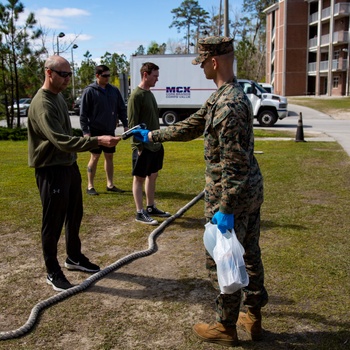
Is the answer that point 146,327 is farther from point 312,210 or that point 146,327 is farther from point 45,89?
point 312,210

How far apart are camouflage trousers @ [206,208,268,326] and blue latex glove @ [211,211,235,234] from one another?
111mm

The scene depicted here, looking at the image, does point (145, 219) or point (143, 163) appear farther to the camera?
point (145, 219)

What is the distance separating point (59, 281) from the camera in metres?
4.02

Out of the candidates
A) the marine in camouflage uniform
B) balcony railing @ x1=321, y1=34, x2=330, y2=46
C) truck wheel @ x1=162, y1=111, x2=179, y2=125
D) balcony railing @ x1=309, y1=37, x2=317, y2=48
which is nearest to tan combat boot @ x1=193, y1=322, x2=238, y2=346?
the marine in camouflage uniform

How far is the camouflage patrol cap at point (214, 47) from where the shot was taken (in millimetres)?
2938

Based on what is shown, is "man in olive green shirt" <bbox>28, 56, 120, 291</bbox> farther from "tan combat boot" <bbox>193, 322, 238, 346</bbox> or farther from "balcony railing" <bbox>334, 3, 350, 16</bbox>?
"balcony railing" <bbox>334, 3, 350, 16</bbox>

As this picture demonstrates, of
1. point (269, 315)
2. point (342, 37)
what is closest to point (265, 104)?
point (269, 315)

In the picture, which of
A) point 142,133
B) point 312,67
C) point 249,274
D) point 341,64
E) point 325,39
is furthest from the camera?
point 312,67

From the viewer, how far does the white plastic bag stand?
113 inches

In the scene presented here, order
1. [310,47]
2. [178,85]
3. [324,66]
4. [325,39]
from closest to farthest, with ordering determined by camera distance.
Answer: [178,85], [324,66], [325,39], [310,47]

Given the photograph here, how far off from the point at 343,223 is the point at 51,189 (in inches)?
149

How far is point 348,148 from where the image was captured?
13367 mm

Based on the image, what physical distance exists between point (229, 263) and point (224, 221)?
10.2 inches

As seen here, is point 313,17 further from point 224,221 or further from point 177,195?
point 224,221
